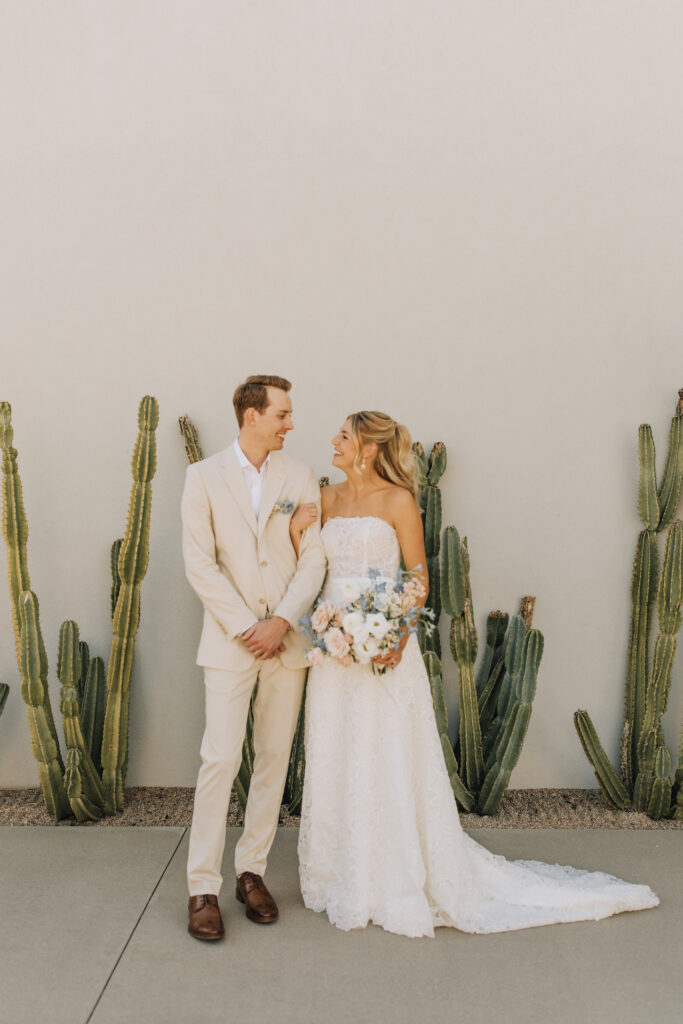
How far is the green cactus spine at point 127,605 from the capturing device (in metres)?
3.59

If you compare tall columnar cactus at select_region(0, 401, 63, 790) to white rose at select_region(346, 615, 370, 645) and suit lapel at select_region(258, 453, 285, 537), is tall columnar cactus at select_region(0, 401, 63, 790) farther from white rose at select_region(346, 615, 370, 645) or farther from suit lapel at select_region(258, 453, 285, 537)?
white rose at select_region(346, 615, 370, 645)

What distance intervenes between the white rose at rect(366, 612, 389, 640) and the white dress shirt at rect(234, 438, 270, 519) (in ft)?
1.93

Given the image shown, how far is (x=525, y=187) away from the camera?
13.5ft

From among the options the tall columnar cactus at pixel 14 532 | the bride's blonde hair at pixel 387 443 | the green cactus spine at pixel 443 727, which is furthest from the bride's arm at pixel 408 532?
the tall columnar cactus at pixel 14 532

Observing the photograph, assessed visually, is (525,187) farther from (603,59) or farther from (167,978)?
(167,978)

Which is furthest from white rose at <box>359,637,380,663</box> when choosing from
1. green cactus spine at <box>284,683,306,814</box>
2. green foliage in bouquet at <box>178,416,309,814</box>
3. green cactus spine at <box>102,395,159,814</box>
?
green cactus spine at <box>102,395,159,814</box>

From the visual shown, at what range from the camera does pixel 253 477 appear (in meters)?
2.98

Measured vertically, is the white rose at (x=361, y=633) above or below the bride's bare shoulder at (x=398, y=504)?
below

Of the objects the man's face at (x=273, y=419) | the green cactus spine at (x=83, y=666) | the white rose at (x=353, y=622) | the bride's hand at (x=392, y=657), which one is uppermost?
the man's face at (x=273, y=419)

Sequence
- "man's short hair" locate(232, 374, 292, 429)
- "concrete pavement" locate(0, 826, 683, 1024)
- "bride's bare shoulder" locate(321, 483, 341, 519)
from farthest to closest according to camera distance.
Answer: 1. "bride's bare shoulder" locate(321, 483, 341, 519)
2. "man's short hair" locate(232, 374, 292, 429)
3. "concrete pavement" locate(0, 826, 683, 1024)

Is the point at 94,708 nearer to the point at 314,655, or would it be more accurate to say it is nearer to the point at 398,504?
the point at 314,655

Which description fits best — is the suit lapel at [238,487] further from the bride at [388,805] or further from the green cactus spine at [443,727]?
the green cactus spine at [443,727]

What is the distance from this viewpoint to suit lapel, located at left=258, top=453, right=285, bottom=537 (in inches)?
114

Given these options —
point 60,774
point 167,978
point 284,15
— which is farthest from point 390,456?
point 284,15
